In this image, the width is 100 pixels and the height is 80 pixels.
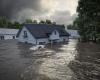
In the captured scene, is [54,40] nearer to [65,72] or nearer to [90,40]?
[90,40]

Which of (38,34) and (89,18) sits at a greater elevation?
(89,18)

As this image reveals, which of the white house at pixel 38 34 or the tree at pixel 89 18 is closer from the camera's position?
the tree at pixel 89 18

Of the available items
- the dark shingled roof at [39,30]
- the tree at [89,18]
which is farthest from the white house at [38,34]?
the tree at [89,18]

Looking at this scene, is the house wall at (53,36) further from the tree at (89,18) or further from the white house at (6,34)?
the white house at (6,34)

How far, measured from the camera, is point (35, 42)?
119 ft

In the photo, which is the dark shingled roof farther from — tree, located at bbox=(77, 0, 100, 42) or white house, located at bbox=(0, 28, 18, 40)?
white house, located at bbox=(0, 28, 18, 40)

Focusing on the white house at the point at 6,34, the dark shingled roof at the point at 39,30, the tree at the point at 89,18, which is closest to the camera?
the tree at the point at 89,18

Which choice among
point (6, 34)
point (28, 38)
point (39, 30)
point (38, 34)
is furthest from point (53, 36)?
point (6, 34)

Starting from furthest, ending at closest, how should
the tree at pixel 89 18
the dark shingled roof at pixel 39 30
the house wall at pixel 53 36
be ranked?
the house wall at pixel 53 36
the dark shingled roof at pixel 39 30
the tree at pixel 89 18

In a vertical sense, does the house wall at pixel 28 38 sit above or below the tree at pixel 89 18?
below

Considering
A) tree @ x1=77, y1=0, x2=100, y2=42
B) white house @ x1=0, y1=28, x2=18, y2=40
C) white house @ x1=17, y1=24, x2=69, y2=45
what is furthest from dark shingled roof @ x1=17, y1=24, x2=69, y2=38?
white house @ x1=0, y1=28, x2=18, y2=40

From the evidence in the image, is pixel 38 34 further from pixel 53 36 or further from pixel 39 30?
pixel 53 36

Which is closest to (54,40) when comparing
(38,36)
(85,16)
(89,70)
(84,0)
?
(38,36)

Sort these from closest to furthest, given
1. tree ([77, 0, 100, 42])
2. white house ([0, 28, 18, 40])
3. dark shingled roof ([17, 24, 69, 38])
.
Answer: tree ([77, 0, 100, 42]) < dark shingled roof ([17, 24, 69, 38]) < white house ([0, 28, 18, 40])
